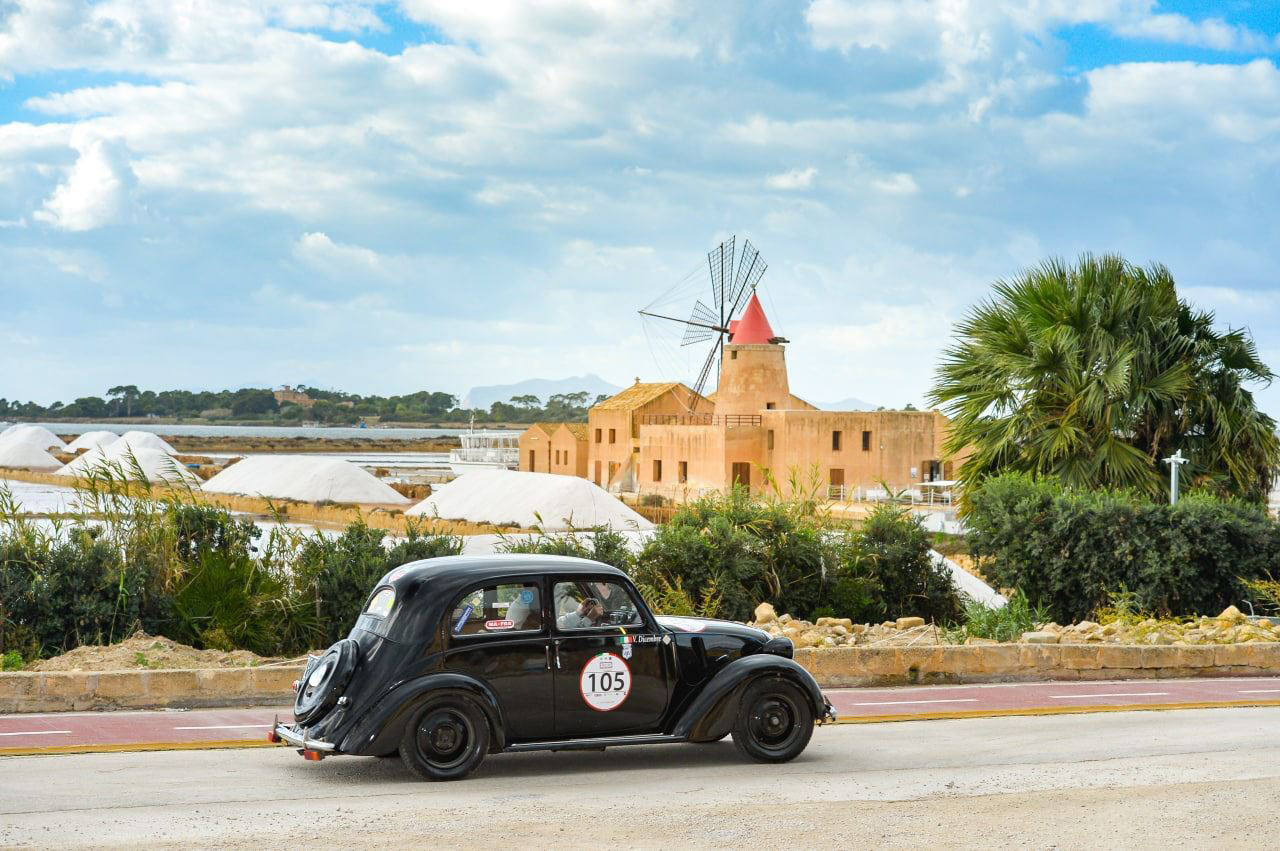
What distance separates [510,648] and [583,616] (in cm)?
60

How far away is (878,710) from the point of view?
12586 millimetres

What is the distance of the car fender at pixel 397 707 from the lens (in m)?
8.69

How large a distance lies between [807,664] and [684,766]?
4.25m

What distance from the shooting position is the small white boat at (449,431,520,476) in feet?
333

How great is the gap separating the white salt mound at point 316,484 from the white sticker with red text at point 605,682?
184 feet

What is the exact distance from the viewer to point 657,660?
9.62m

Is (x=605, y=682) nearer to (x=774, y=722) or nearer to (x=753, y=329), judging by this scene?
(x=774, y=722)

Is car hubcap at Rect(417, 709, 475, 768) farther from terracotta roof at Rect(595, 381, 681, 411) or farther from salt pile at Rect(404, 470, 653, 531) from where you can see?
terracotta roof at Rect(595, 381, 681, 411)

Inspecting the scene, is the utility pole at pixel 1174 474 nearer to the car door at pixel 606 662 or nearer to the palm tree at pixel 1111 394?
the palm tree at pixel 1111 394

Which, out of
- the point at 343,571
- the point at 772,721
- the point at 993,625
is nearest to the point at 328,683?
the point at 772,721

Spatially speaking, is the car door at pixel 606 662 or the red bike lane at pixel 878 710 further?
the red bike lane at pixel 878 710

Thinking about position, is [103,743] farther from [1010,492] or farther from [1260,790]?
[1010,492]

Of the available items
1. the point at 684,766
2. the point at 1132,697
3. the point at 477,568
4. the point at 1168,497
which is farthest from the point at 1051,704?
the point at 1168,497

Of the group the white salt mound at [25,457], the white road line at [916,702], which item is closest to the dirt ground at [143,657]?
the white road line at [916,702]
